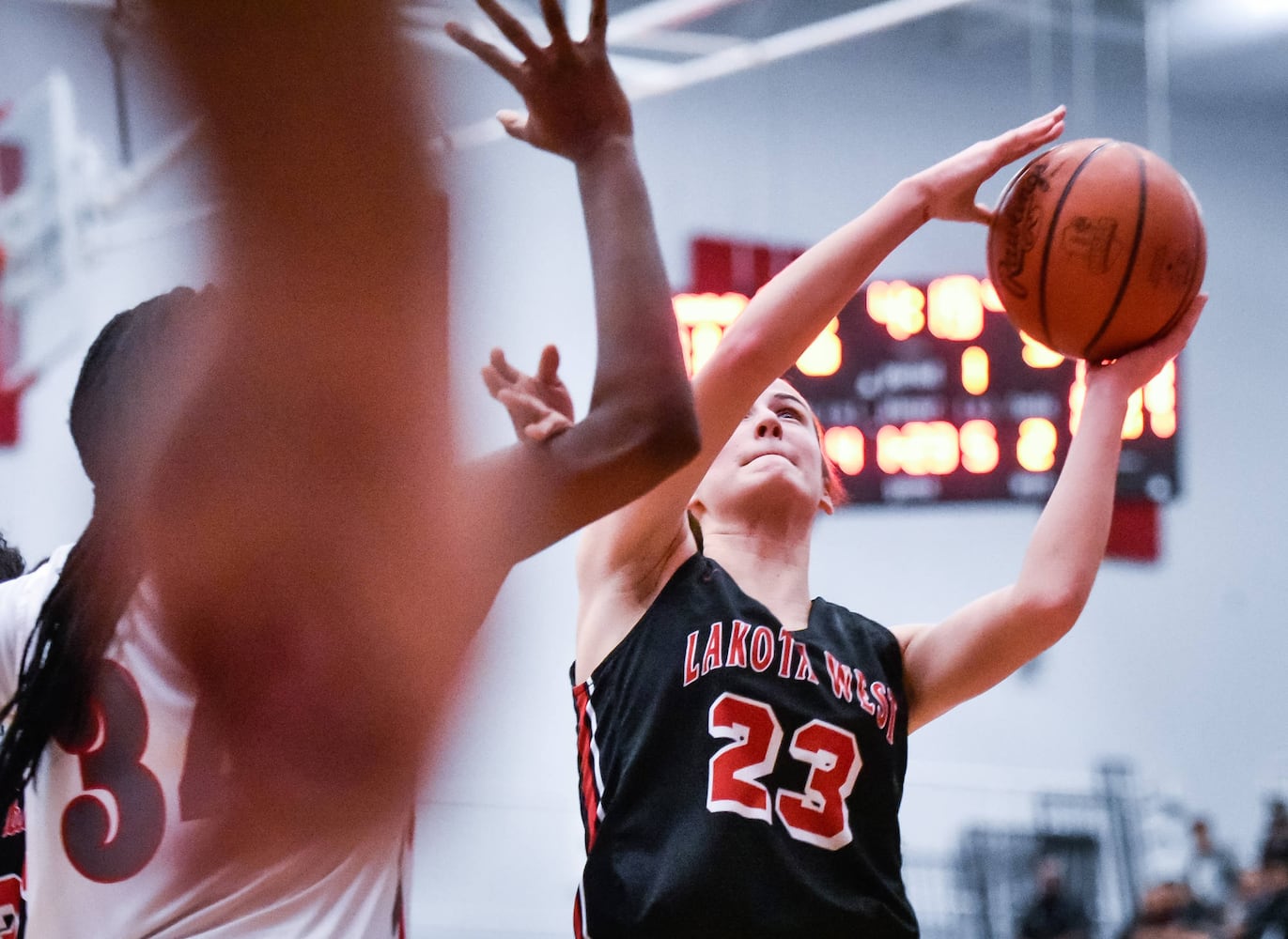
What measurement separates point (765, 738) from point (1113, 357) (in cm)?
88

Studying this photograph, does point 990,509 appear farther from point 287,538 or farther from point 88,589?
point 287,538

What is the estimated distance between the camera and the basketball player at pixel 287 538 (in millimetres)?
624

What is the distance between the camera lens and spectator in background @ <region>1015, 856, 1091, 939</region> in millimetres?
8281

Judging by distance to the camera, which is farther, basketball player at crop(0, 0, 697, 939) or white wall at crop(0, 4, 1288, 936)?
white wall at crop(0, 4, 1288, 936)

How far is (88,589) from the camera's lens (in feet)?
3.85

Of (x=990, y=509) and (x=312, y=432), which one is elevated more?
(x=312, y=432)

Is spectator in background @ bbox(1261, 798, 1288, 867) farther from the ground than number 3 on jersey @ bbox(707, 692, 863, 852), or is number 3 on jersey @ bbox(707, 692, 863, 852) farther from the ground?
number 3 on jersey @ bbox(707, 692, 863, 852)

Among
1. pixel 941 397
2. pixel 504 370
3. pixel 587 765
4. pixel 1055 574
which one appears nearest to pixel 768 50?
pixel 941 397

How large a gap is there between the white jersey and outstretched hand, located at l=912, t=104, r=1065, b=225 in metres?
1.24

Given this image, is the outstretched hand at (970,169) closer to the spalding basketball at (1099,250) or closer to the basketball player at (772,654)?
the basketball player at (772,654)

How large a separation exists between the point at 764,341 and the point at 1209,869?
938cm

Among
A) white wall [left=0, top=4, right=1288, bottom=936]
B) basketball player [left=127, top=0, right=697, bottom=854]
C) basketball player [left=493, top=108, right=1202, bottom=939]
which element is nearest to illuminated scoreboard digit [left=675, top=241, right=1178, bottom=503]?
white wall [left=0, top=4, right=1288, bottom=936]

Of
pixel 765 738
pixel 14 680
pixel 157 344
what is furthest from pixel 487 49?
pixel 765 738

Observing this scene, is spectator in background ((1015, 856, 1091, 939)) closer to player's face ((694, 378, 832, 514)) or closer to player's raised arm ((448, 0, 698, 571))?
player's face ((694, 378, 832, 514))
